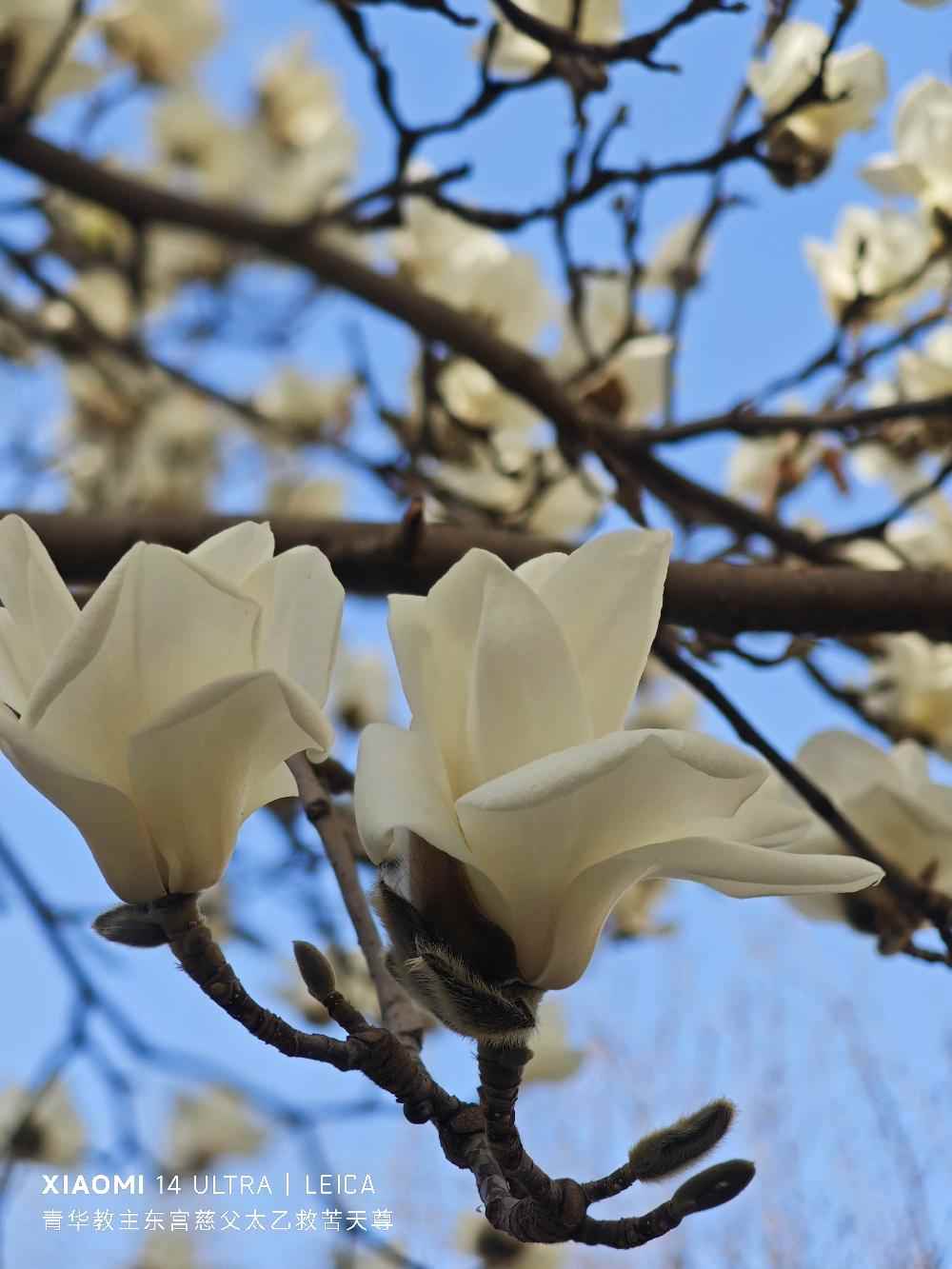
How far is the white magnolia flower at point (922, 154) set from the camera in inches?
48.7

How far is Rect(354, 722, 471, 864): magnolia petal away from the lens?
42cm

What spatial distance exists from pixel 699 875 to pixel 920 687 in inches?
38.2

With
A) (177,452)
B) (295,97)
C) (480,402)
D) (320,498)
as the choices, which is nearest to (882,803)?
(480,402)

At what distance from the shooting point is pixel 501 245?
165cm

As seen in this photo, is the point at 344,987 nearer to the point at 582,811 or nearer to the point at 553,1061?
the point at 553,1061

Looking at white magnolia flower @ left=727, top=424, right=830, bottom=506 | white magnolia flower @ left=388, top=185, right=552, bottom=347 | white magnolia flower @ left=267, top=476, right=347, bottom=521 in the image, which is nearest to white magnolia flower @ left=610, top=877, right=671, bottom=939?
white magnolia flower @ left=727, top=424, right=830, bottom=506

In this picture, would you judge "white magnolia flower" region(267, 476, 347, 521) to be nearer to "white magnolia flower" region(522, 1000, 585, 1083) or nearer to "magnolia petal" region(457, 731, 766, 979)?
"white magnolia flower" region(522, 1000, 585, 1083)

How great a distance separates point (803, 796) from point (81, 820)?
418 millimetres

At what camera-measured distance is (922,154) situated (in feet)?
4.16

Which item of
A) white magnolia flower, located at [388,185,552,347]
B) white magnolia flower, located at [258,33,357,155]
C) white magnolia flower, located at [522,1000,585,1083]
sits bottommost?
white magnolia flower, located at [522,1000,585,1083]

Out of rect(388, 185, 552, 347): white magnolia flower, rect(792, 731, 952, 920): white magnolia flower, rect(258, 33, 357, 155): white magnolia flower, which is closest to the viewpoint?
rect(792, 731, 952, 920): white magnolia flower

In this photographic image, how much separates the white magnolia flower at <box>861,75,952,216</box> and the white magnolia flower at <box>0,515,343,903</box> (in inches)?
38.4

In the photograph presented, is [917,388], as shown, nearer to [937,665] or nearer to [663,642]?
[937,665]

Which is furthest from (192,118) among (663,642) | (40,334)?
(663,642)
